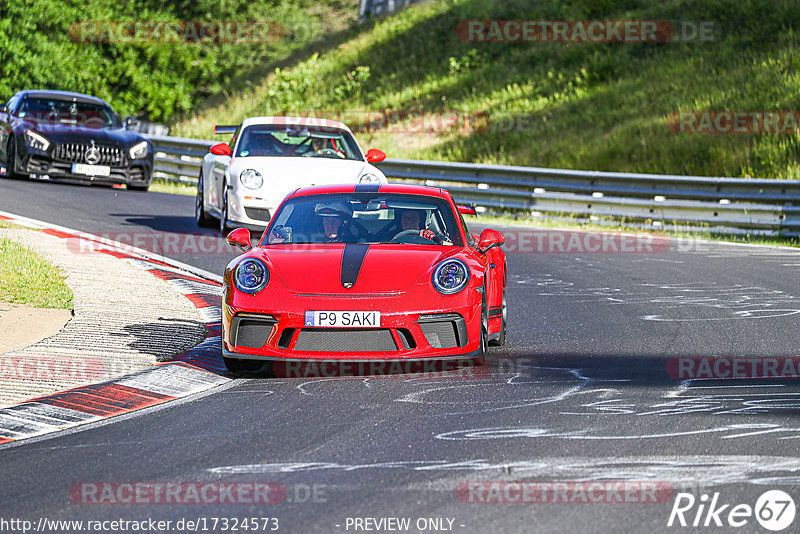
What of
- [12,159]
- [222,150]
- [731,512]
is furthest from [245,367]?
[12,159]

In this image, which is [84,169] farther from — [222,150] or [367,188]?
[367,188]

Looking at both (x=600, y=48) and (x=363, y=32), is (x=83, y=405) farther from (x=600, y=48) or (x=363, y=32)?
(x=363, y=32)

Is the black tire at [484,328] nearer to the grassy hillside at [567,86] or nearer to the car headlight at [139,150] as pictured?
the car headlight at [139,150]

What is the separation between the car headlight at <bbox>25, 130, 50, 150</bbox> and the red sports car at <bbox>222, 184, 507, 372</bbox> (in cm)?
1213

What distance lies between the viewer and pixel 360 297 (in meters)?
7.00

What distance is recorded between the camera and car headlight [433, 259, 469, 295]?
283 inches

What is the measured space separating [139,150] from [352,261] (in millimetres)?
13109

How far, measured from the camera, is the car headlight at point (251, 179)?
1343 cm

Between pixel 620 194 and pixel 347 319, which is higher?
pixel 620 194

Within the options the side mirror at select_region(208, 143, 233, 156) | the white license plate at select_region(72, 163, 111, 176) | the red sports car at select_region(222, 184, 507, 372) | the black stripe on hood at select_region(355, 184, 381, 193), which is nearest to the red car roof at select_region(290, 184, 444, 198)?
the black stripe on hood at select_region(355, 184, 381, 193)

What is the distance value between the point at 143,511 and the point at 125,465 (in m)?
0.71

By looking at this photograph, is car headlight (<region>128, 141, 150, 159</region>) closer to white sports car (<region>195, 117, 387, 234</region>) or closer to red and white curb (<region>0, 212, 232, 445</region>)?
white sports car (<region>195, 117, 387, 234</region>)

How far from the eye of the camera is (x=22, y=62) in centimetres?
4150

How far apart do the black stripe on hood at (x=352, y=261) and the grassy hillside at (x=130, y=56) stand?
36149mm
